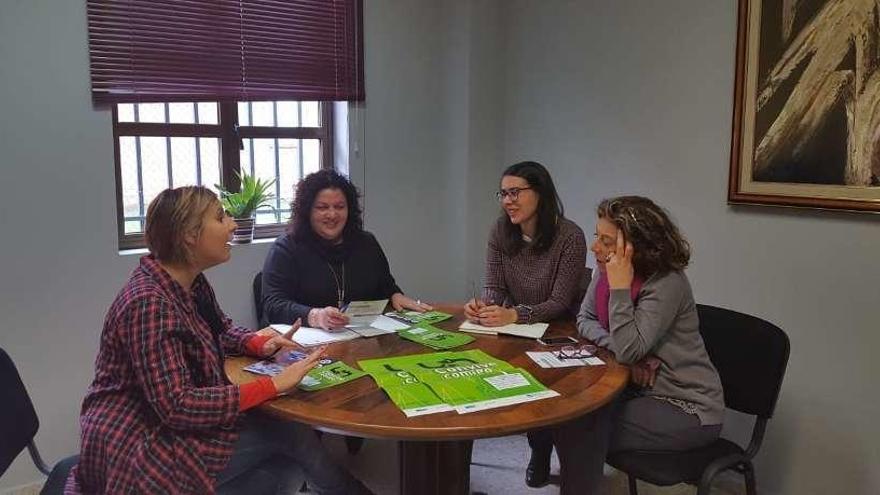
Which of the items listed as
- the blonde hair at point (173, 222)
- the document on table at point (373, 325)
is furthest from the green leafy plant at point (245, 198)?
the blonde hair at point (173, 222)

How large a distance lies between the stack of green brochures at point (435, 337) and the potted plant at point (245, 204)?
1.15m

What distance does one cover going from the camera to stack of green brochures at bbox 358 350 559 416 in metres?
1.53

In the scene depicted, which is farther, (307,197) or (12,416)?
(307,197)

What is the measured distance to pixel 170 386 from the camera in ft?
4.66

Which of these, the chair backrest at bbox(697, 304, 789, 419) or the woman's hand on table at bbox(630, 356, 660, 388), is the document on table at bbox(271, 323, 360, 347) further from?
the chair backrest at bbox(697, 304, 789, 419)

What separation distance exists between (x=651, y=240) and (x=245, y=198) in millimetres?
1820

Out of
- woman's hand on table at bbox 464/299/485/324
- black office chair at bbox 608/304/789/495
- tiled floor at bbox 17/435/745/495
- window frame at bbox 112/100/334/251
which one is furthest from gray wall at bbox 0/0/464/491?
black office chair at bbox 608/304/789/495

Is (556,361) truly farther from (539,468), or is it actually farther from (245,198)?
(245,198)

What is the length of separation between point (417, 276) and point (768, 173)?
1778mm

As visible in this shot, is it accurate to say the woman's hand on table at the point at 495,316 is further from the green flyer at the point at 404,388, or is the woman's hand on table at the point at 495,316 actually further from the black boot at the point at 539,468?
the black boot at the point at 539,468

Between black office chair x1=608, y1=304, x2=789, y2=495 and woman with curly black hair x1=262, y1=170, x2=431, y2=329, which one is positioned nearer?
black office chair x1=608, y1=304, x2=789, y2=495

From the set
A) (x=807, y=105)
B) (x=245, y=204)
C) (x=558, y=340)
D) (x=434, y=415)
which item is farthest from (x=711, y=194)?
(x=245, y=204)

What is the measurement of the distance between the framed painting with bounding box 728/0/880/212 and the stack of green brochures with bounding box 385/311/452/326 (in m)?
1.21

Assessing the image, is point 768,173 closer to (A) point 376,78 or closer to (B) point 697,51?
(B) point 697,51
